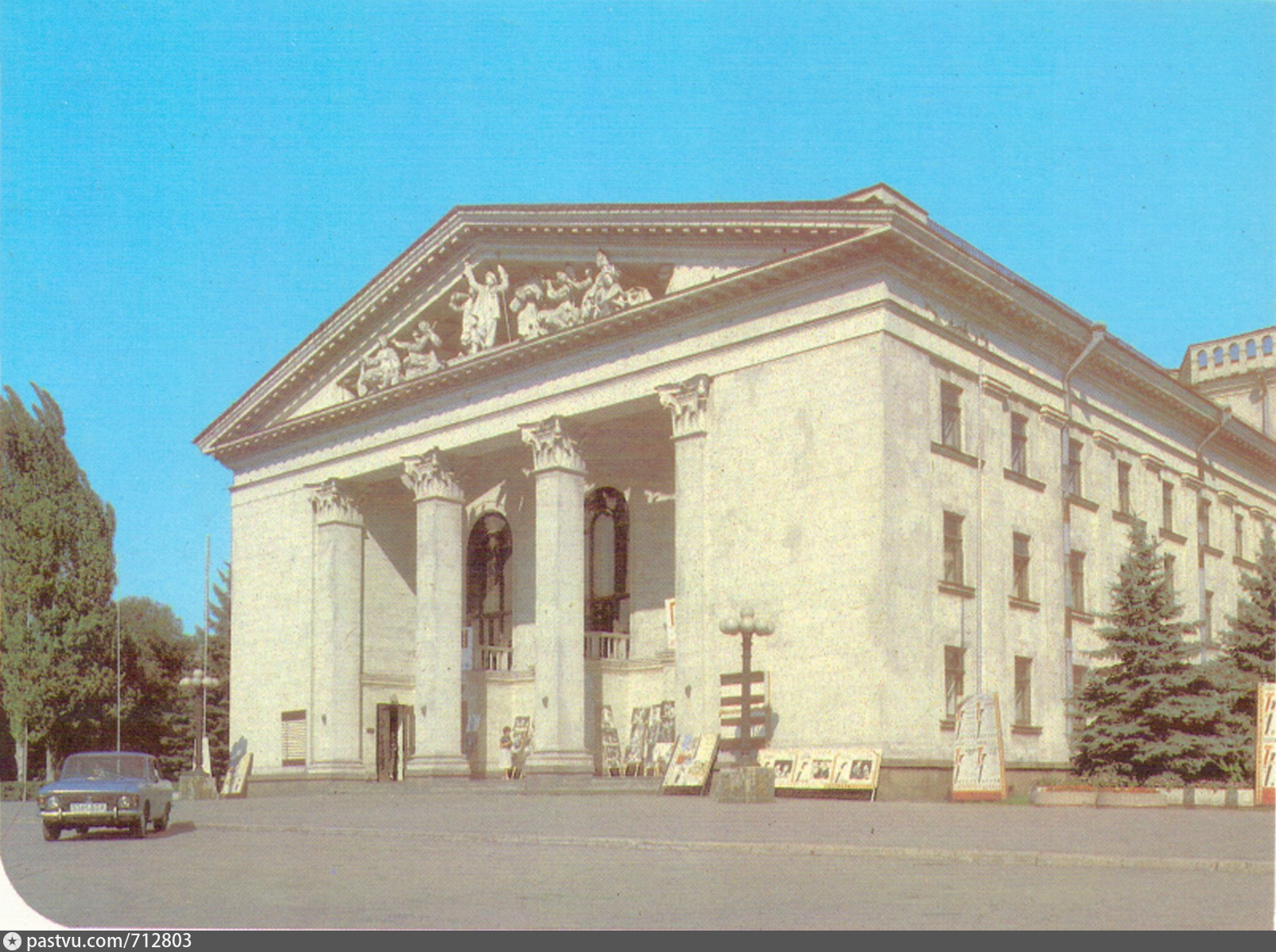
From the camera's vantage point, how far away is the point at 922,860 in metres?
15.0

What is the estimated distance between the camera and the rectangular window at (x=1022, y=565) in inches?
1363

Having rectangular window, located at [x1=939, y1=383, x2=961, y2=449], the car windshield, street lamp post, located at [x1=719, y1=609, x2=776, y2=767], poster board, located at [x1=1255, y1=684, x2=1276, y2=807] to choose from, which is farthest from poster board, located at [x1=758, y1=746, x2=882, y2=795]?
the car windshield

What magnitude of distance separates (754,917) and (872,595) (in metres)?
19.8

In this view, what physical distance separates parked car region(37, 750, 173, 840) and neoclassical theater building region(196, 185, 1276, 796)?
1227cm

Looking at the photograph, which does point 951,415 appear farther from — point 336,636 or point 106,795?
point 336,636

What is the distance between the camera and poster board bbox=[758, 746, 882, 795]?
1133 inches

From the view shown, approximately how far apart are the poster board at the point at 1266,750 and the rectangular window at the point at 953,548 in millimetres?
8369

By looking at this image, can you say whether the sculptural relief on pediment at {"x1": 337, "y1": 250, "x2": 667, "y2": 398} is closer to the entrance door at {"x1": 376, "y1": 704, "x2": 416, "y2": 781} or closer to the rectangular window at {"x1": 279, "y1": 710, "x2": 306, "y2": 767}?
the entrance door at {"x1": 376, "y1": 704, "x2": 416, "y2": 781}

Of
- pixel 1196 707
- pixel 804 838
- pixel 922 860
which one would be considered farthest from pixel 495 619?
pixel 922 860

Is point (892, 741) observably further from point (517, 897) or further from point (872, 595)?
point (517, 897)

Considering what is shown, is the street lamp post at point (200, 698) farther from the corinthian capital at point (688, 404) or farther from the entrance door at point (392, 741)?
the corinthian capital at point (688, 404)

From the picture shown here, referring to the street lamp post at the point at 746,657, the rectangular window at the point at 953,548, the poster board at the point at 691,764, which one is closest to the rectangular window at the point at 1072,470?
the rectangular window at the point at 953,548

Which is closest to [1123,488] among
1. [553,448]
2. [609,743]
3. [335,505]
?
[609,743]

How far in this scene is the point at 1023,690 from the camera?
34.1 metres
